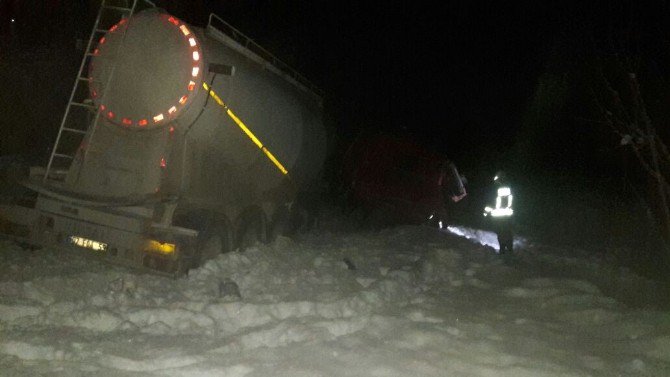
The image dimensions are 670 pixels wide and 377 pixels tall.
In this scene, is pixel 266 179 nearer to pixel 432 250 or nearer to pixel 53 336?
pixel 432 250

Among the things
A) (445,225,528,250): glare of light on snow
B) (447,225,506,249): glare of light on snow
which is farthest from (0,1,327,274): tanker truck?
(447,225,506,249): glare of light on snow

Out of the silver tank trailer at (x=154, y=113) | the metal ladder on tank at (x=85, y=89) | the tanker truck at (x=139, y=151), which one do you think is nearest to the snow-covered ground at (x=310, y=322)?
the tanker truck at (x=139, y=151)

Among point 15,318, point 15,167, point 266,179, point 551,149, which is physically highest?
point 551,149

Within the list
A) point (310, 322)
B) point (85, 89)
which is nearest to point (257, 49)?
point (85, 89)

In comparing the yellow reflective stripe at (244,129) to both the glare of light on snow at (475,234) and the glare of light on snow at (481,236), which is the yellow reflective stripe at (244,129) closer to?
the glare of light on snow at (481,236)

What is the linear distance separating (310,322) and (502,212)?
278 inches

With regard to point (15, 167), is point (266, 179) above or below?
above

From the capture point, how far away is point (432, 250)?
1173 cm

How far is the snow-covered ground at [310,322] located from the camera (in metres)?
5.08

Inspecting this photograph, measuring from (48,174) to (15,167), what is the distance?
2.13 feet

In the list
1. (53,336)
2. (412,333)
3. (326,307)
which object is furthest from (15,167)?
(412,333)

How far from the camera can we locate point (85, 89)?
8.57 meters

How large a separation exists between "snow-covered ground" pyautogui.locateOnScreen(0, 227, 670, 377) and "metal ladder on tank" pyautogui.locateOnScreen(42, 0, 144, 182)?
1408mm

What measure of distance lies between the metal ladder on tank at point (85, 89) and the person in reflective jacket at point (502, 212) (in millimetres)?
7269
